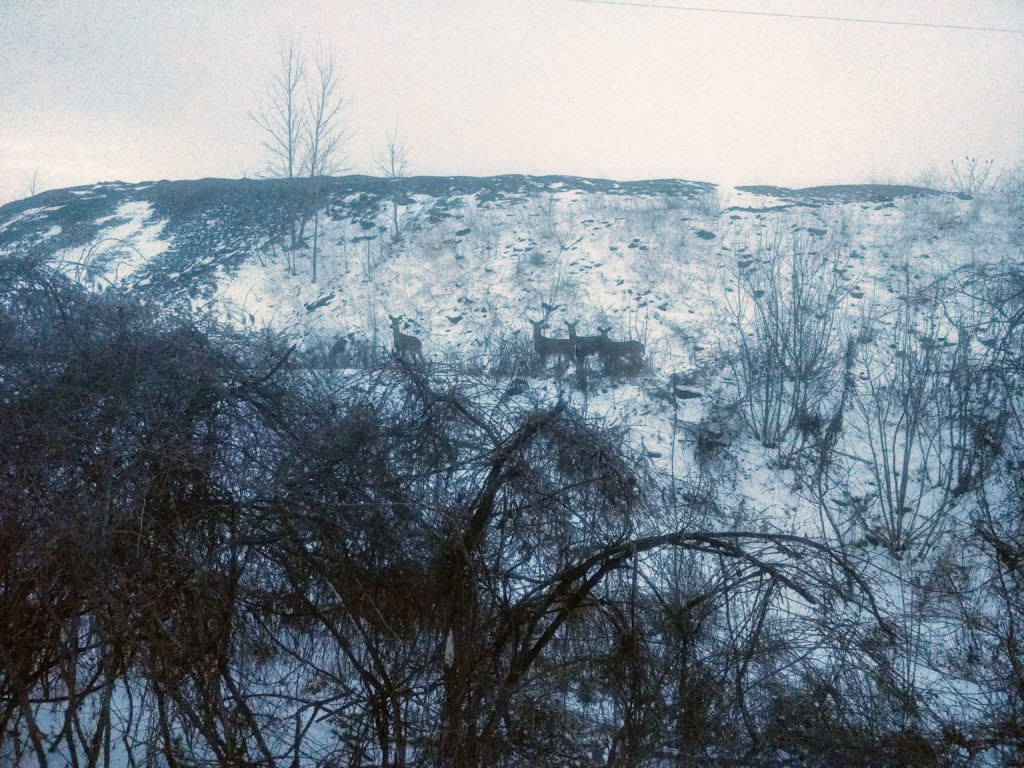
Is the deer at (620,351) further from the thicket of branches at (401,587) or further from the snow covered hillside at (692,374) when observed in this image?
the thicket of branches at (401,587)

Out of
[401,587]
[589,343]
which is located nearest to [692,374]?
[589,343]

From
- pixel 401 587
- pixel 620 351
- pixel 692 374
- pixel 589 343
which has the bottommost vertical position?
pixel 692 374

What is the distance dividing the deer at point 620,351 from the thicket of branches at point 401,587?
1149 cm

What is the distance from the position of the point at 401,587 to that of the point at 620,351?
490 inches

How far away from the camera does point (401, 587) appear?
3797mm

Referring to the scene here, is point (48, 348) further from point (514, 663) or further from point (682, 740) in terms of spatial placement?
point (682, 740)

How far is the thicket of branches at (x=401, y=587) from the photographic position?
335cm

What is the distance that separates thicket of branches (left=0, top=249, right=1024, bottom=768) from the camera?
11.0 ft

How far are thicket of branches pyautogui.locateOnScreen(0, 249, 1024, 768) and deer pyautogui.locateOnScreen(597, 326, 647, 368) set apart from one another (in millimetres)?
11487

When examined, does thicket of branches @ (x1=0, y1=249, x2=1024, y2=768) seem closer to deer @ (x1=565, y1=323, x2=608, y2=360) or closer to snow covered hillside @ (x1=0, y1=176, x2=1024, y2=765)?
snow covered hillside @ (x1=0, y1=176, x2=1024, y2=765)

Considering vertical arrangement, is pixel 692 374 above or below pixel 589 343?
below

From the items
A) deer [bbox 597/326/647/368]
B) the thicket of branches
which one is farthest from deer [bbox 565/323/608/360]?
the thicket of branches

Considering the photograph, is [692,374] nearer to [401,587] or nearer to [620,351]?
[620,351]

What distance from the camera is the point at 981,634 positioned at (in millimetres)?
5312
